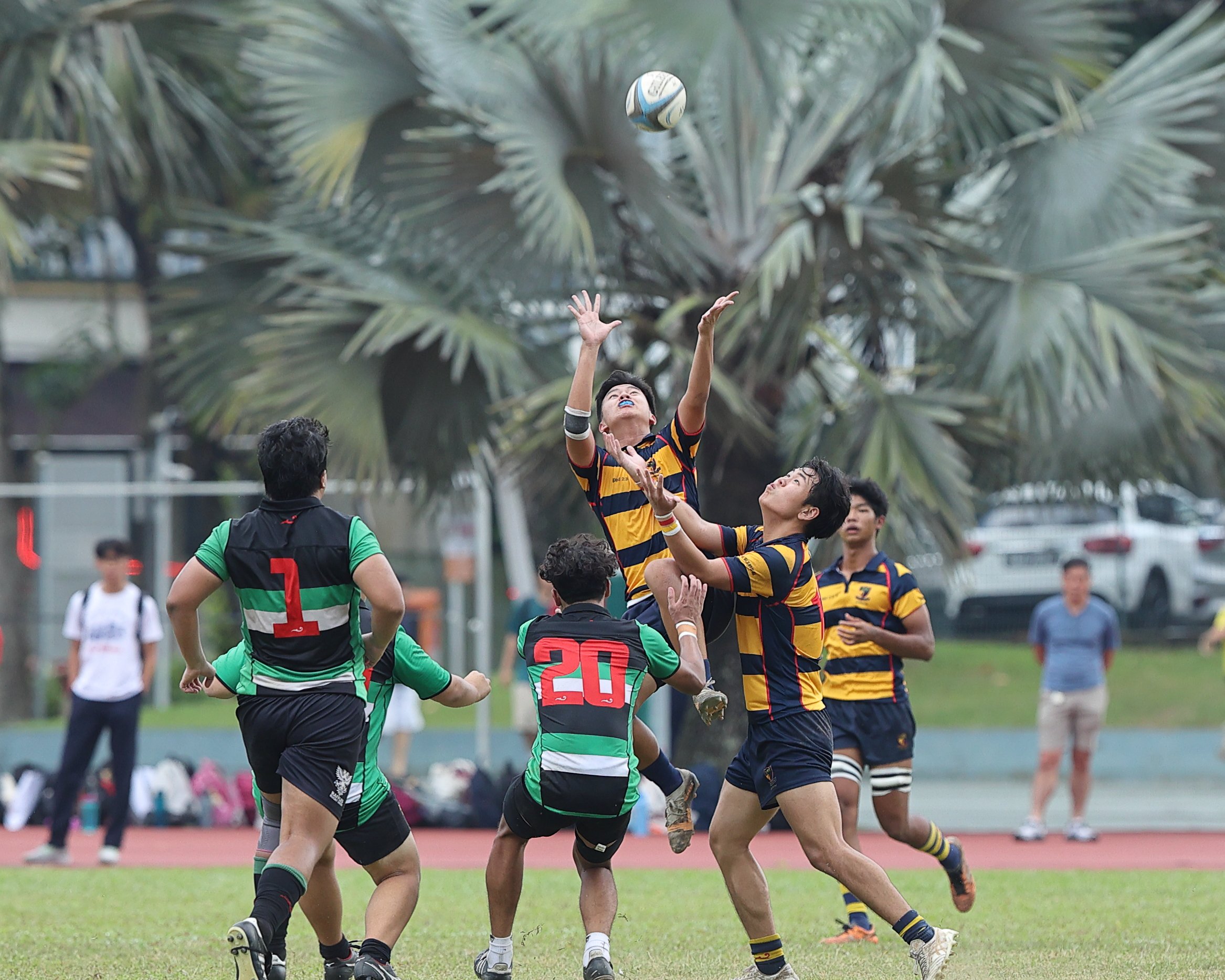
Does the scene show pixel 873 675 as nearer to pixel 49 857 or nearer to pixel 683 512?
pixel 683 512

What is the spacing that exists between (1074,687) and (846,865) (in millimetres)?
7465

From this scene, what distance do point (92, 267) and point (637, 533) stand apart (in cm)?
1837

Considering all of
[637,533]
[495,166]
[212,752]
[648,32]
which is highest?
[648,32]

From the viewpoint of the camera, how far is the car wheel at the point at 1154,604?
1802cm

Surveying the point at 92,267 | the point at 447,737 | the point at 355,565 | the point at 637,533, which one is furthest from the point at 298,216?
the point at 92,267

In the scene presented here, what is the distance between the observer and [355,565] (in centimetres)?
541

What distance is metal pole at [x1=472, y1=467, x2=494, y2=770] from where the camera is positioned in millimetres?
14220

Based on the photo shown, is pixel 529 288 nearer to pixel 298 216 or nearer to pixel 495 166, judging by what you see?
pixel 495 166

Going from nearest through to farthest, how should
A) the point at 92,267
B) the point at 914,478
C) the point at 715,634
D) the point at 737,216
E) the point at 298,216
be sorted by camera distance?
1. the point at 715,634
2. the point at 914,478
3. the point at 737,216
4. the point at 298,216
5. the point at 92,267

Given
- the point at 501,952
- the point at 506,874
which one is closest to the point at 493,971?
the point at 501,952

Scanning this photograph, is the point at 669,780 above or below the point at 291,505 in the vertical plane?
below

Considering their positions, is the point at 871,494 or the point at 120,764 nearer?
the point at 871,494

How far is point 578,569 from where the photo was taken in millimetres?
5758

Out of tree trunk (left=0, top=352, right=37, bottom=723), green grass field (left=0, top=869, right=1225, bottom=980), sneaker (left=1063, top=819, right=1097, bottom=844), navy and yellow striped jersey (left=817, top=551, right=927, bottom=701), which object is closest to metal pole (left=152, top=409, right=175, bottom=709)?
Answer: tree trunk (left=0, top=352, right=37, bottom=723)
